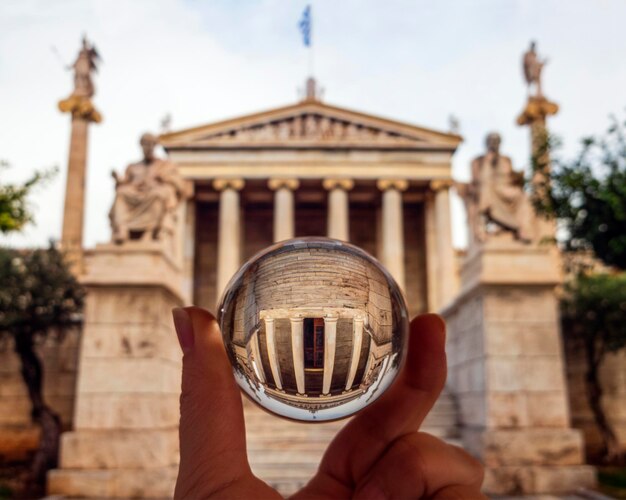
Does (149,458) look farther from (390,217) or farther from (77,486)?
(390,217)

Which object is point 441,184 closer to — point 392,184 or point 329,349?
point 392,184

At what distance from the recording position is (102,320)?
37.7ft

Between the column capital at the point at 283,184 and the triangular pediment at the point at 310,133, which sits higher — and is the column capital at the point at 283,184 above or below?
below

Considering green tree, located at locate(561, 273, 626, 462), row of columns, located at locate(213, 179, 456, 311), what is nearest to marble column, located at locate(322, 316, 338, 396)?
green tree, located at locate(561, 273, 626, 462)

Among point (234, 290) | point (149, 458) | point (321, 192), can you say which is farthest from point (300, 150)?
point (234, 290)

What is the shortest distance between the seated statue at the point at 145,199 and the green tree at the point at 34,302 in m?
5.04

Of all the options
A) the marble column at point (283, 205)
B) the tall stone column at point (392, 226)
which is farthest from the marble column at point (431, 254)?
the marble column at point (283, 205)

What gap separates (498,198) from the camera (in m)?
12.9

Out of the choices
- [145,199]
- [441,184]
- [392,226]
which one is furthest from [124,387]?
[441,184]

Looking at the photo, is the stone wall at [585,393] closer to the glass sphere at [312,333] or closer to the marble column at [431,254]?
the glass sphere at [312,333]

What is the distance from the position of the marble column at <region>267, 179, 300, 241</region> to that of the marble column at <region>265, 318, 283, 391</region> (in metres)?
35.4

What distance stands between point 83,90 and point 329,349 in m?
36.9

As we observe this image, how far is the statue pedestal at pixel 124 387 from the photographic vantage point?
1052 centimetres

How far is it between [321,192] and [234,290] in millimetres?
39590
